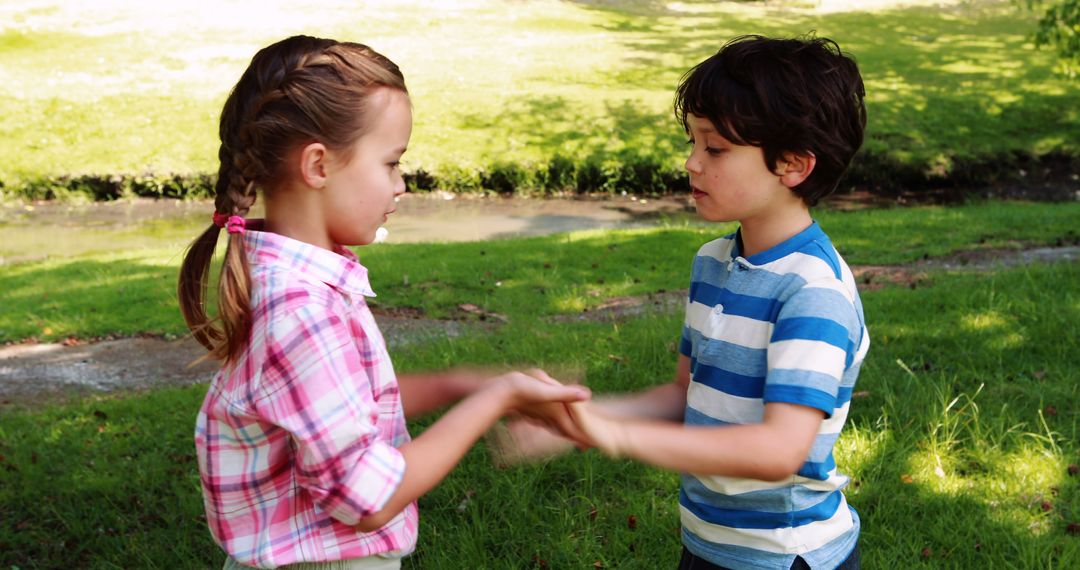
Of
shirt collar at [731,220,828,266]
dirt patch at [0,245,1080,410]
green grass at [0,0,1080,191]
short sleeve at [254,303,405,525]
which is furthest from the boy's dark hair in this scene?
green grass at [0,0,1080,191]

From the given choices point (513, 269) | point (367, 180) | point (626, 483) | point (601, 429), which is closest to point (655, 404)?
point (601, 429)

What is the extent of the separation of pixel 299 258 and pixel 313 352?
0.73 ft

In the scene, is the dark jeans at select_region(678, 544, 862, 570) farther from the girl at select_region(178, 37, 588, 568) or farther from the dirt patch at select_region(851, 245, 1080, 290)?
the dirt patch at select_region(851, 245, 1080, 290)

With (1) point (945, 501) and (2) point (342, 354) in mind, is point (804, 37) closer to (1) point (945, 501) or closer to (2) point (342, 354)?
(2) point (342, 354)

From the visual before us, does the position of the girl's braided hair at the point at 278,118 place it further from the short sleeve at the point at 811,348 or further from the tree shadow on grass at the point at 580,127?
the tree shadow on grass at the point at 580,127

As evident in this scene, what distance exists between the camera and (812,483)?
2.04 m

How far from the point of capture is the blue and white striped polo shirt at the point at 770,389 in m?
1.91

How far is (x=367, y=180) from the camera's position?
1.95 metres

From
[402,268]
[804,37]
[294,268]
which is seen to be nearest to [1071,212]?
[402,268]

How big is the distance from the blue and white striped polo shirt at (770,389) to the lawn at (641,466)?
537 millimetres

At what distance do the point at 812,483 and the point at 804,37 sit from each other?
963 mm

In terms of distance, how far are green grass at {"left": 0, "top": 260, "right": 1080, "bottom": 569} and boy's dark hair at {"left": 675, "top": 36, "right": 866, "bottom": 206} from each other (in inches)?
36.6

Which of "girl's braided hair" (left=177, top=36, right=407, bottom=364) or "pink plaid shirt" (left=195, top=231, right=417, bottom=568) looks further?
"girl's braided hair" (left=177, top=36, right=407, bottom=364)

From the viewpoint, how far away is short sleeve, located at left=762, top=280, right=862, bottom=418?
1.83m
